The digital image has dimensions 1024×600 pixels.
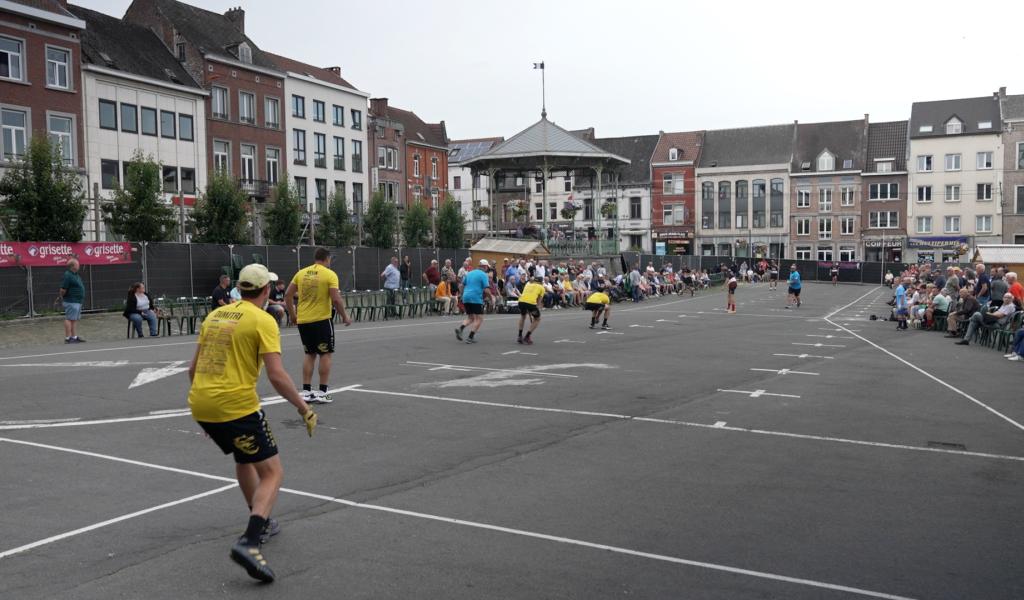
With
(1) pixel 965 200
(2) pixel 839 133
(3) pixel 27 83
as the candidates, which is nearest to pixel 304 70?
(3) pixel 27 83

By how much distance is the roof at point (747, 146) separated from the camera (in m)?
83.5

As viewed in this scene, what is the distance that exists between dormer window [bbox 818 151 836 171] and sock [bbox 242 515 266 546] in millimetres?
83062

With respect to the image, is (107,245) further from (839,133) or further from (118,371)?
(839,133)

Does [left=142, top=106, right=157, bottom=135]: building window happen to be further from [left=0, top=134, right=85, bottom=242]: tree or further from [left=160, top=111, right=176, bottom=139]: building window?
[left=0, top=134, right=85, bottom=242]: tree

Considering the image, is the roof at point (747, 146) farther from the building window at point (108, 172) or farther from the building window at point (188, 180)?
the building window at point (108, 172)

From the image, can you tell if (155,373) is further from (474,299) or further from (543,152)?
(543,152)

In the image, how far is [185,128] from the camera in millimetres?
47125

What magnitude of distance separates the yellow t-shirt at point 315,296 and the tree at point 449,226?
165 ft

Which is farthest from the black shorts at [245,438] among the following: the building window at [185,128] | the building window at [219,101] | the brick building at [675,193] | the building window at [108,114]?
the brick building at [675,193]

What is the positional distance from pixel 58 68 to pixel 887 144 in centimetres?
6871

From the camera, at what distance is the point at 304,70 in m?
60.4

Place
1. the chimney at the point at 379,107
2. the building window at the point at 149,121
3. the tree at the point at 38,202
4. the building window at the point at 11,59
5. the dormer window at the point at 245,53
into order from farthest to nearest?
the chimney at the point at 379,107, the dormer window at the point at 245,53, the building window at the point at 149,121, the building window at the point at 11,59, the tree at the point at 38,202

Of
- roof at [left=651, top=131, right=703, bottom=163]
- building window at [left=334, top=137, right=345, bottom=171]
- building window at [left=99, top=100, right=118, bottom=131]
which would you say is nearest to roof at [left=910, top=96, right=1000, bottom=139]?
roof at [left=651, top=131, right=703, bottom=163]

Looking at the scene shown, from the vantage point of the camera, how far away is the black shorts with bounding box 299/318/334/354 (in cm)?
1083
